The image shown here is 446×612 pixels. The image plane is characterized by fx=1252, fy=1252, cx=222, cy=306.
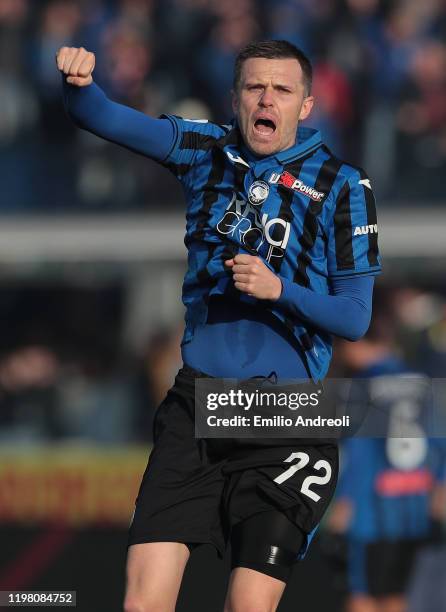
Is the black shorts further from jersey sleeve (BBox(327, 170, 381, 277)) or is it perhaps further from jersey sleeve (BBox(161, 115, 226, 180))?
jersey sleeve (BBox(161, 115, 226, 180))

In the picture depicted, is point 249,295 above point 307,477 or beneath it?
above

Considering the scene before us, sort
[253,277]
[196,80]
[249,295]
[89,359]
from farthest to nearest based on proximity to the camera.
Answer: [89,359] → [196,80] → [249,295] → [253,277]

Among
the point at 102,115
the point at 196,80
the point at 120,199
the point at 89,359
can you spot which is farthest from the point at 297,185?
the point at 120,199

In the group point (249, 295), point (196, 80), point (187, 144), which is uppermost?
point (196, 80)

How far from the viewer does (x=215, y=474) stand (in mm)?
3914

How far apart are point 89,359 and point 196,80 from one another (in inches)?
112

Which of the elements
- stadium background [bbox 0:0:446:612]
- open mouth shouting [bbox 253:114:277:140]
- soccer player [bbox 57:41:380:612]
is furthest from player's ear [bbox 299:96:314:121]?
stadium background [bbox 0:0:446:612]

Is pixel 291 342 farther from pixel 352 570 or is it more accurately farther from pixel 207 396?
pixel 352 570

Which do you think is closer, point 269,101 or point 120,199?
point 269,101

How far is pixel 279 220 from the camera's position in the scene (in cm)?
393

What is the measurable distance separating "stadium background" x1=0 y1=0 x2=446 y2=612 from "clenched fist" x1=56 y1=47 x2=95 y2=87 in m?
6.14

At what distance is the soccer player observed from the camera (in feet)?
12.6

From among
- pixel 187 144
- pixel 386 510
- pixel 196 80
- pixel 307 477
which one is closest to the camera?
pixel 307 477

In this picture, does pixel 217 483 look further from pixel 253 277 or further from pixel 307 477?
pixel 253 277
